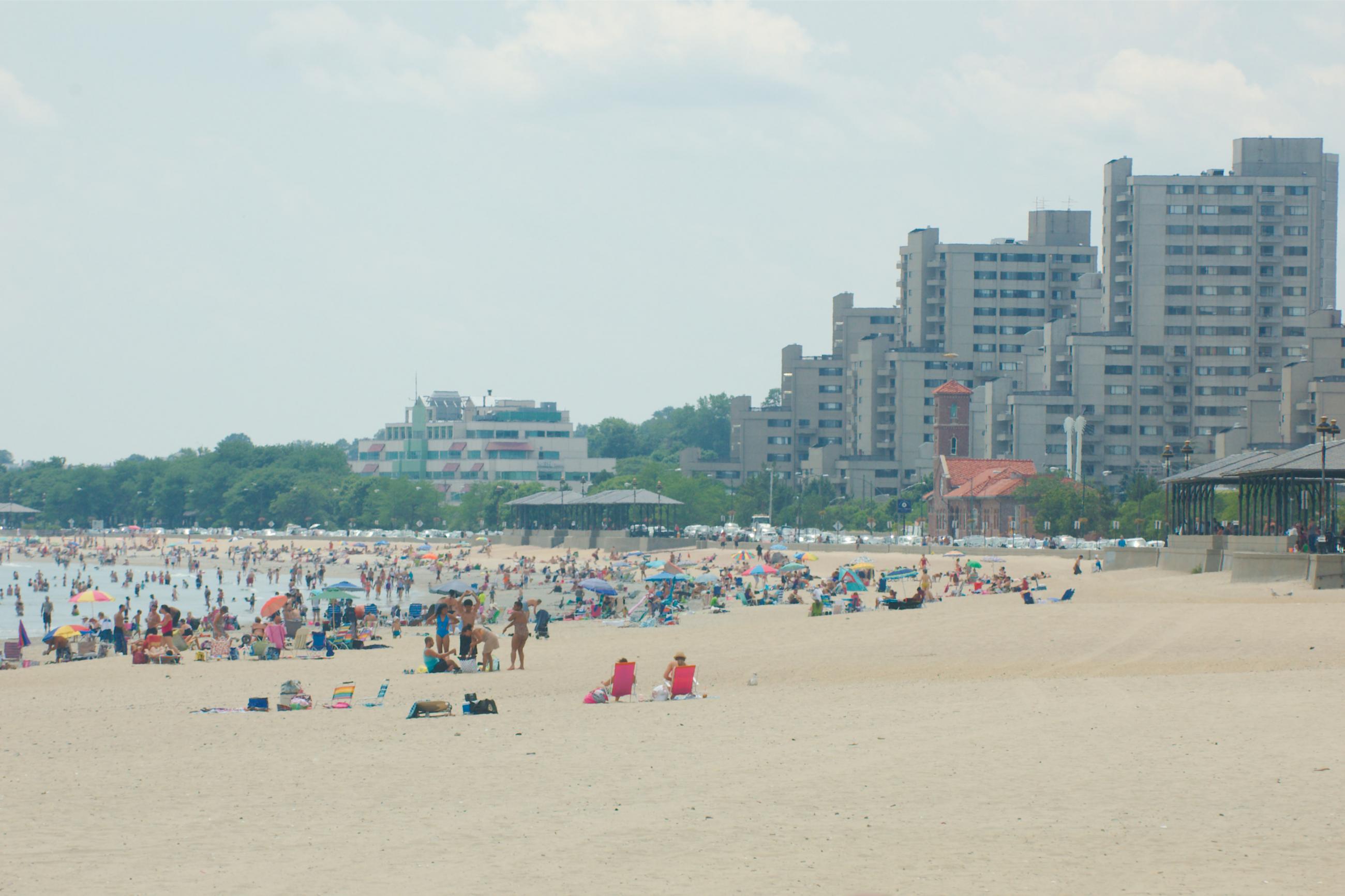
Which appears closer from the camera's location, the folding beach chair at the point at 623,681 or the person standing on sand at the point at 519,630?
the folding beach chair at the point at 623,681

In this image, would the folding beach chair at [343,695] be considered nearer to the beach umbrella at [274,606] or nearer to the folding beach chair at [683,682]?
the folding beach chair at [683,682]

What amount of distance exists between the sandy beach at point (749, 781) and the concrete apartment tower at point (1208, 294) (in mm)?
103406

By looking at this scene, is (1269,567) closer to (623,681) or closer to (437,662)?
(437,662)

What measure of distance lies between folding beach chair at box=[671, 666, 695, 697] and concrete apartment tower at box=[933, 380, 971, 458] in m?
99.5

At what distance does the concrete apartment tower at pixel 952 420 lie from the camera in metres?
119

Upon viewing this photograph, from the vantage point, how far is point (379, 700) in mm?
21547

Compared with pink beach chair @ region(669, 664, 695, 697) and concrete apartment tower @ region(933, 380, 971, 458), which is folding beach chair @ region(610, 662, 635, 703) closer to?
pink beach chair @ region(669, 664, 695, 697)

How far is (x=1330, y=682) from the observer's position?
18.0m

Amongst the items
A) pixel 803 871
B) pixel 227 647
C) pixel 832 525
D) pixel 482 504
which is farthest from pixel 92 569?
pixel 803 871

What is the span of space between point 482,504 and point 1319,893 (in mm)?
135886

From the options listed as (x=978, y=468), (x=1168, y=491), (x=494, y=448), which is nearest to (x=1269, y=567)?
(x=1168, y=491)

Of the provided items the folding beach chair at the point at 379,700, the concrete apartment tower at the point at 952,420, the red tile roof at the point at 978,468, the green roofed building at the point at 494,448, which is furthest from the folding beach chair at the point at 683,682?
the green roofed building at the point at 494,448

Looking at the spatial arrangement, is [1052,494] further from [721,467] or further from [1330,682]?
[721,467]

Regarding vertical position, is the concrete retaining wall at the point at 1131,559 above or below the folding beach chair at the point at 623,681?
above
